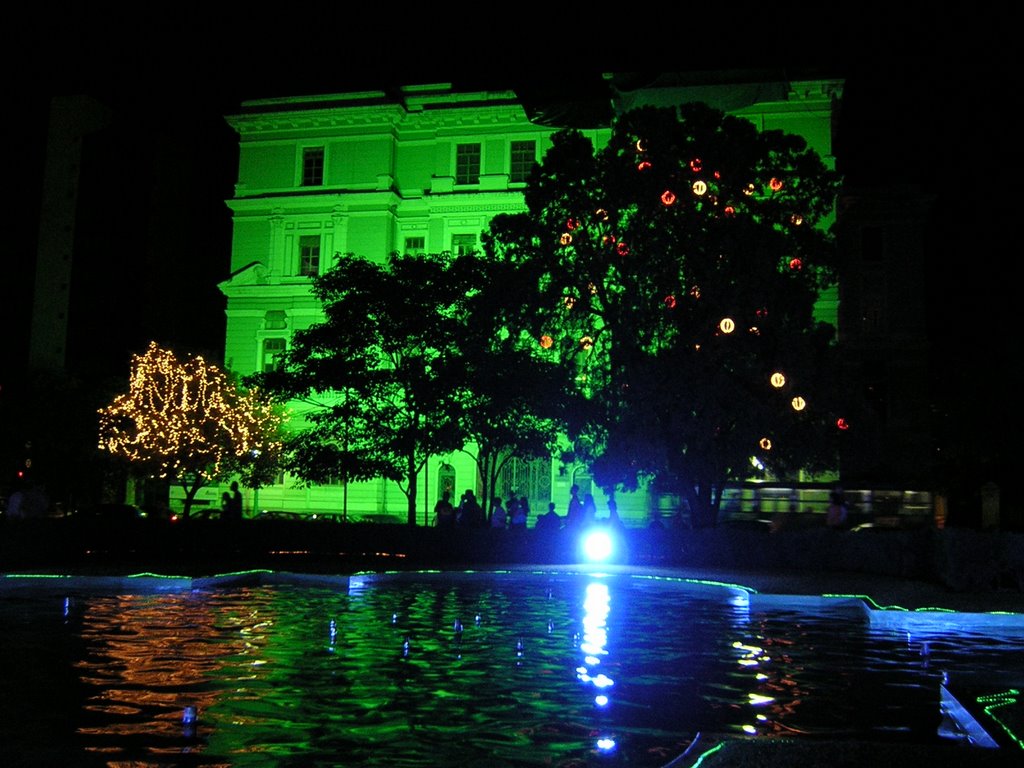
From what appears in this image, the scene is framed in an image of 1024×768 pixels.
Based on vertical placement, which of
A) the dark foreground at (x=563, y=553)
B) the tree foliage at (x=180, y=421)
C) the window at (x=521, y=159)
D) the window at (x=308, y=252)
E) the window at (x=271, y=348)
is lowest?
the dark foreground at (x=563, y=553)

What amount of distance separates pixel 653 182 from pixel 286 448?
15675 millimetres

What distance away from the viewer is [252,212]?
48781 millimetres

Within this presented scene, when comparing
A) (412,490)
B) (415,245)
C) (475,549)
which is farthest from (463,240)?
(475,549)

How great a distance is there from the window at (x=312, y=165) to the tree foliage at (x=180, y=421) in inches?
463

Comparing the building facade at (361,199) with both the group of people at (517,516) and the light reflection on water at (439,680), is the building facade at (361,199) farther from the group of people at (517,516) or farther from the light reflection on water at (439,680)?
the light reflection on water at (439,680)

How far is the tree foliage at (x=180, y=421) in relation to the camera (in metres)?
39.0

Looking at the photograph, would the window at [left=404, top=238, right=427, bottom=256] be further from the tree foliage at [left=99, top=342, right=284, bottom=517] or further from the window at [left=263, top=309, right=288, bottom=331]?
the tree foliage at [left=99, top=342, right=284, bottom=517]

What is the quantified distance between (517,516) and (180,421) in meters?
14.8

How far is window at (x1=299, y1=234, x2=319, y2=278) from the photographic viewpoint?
4812 cm

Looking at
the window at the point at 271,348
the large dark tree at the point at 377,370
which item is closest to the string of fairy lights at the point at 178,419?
the large dark tree at the point at 377,370

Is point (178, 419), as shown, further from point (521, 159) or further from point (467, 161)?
point (521, 159)

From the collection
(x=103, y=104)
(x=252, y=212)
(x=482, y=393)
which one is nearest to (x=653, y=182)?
(x=482, y=393)

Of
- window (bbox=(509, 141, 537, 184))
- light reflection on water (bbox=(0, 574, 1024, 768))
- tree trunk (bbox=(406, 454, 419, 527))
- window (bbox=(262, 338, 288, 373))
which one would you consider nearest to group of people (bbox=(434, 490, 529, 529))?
tree trunk (bbox=(406, 454, 419, 527))

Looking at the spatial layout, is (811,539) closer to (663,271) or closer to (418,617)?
(663,271)
